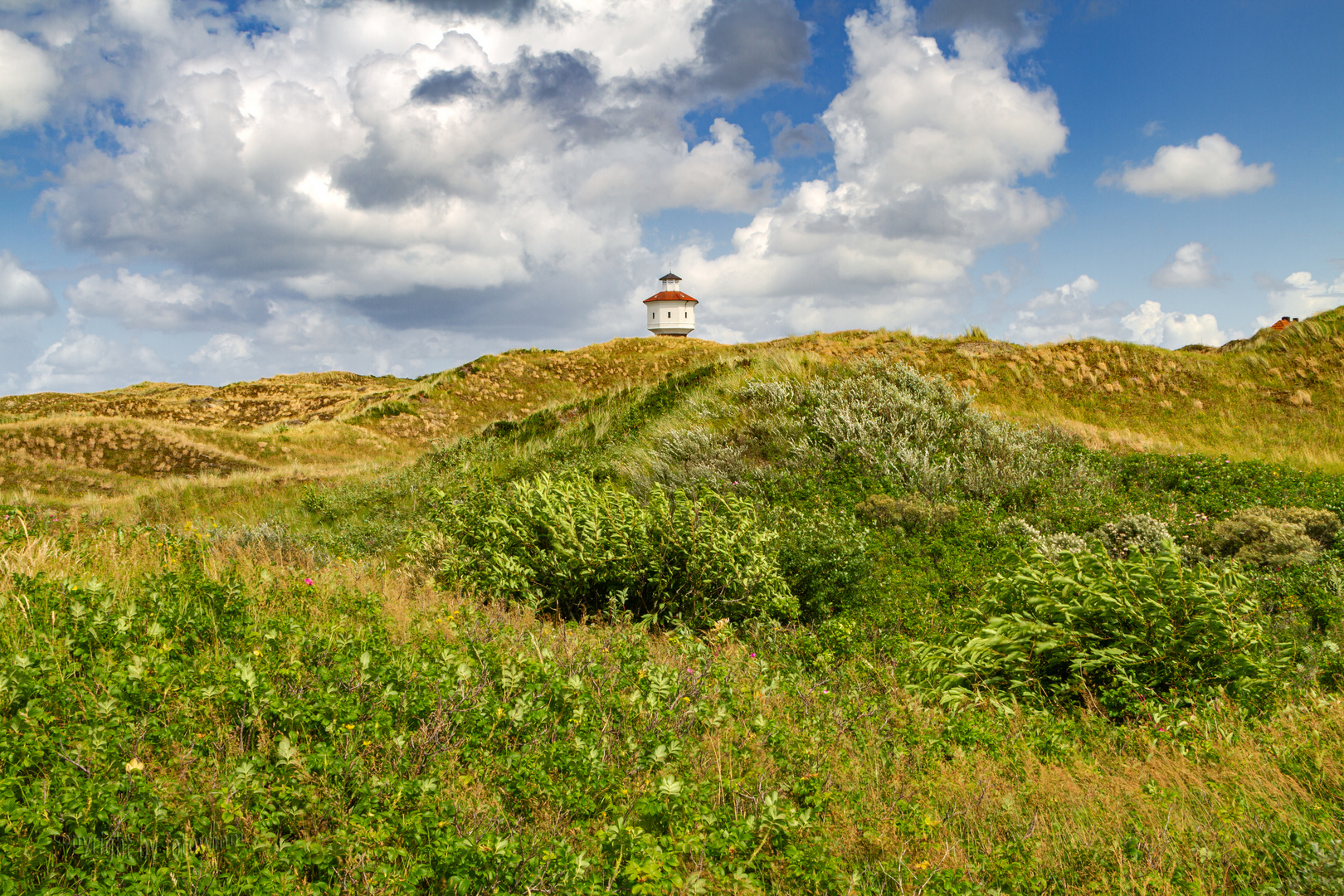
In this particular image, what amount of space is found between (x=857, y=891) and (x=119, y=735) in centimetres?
305

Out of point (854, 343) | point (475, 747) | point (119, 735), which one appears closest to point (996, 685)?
point (475, 747)

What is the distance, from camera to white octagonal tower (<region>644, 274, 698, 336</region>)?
277ft

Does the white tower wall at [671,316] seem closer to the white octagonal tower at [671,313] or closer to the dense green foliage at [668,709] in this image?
the white octagonal tower at [671,313]

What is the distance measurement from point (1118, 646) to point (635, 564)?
3798 mm

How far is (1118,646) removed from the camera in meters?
4.96

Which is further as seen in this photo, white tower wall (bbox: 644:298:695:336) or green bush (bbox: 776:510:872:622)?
white tower wall (bbox: 644:298:695:336)

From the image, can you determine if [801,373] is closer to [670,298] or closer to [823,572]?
[823,572]

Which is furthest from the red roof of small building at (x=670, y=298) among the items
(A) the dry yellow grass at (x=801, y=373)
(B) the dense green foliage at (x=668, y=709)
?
(B) the dense green foliage at (x=668, y=709)

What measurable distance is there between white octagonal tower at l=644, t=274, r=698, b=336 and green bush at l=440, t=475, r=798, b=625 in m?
77.3

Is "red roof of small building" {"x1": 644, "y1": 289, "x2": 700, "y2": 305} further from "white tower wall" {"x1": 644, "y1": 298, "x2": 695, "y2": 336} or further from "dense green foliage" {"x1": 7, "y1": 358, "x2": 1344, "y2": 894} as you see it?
"dense green foliage" {"x1": 7, "y1": 358, "x2": 1344, "y2": 894}

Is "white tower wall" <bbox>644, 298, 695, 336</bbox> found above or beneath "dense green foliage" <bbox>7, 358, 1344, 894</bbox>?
above

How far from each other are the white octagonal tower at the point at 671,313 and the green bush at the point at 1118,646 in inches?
3123

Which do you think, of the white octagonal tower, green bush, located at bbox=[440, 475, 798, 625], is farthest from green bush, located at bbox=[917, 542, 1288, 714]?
the white octagonal tower

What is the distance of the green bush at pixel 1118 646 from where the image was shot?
15.6 feet
